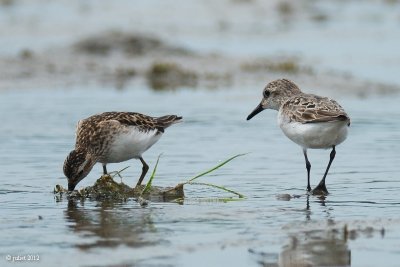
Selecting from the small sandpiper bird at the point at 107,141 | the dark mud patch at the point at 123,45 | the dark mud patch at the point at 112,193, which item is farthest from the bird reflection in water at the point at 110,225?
the dark mud patch at the point at 123,45

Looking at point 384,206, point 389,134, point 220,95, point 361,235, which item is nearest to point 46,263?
point 361,235

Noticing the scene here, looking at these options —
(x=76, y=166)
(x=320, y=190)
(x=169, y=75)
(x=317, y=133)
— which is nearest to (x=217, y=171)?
(x=317, y=133)

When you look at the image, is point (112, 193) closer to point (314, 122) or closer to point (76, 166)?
point (76, 166)

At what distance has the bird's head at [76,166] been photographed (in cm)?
1023

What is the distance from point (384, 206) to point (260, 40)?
14.1 metres

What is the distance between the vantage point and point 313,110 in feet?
34.7

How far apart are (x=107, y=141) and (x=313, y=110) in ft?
7.39

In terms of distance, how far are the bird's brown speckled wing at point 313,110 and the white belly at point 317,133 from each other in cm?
7

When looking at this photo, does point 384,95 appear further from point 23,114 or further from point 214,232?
point 214,232

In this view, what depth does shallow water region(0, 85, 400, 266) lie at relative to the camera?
7691mm

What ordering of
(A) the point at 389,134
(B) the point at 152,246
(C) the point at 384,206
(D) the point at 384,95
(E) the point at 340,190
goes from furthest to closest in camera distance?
(D) the point at 384,95, (A) the point at 389,134, (E) the point at 340,190, (C) the point at 384,206, (B) the point at 152,246

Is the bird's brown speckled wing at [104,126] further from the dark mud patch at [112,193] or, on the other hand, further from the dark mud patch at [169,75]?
the dark mud patch at [169,75]

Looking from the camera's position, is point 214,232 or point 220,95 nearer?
point 214,232

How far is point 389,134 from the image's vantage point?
44.9ft
